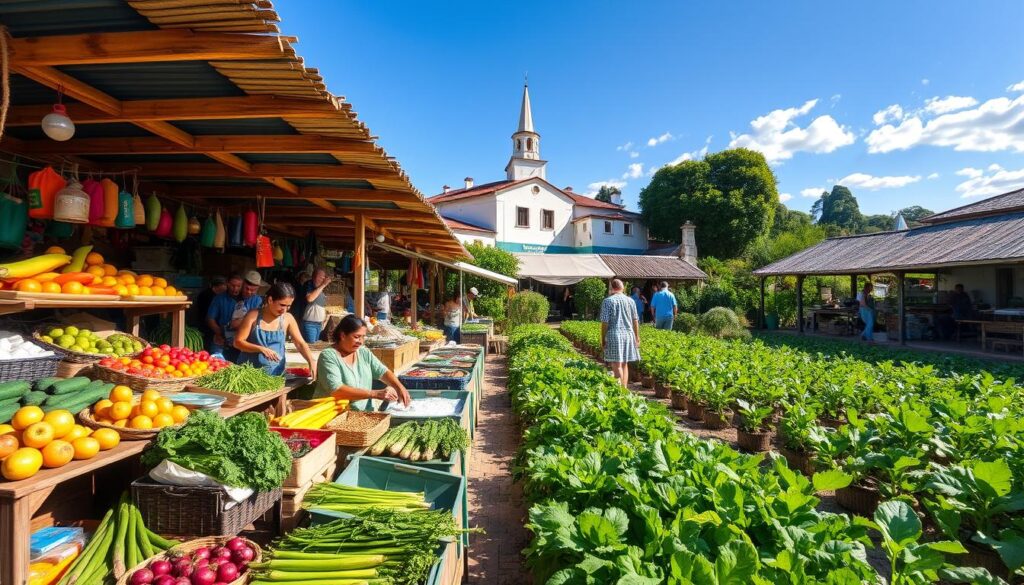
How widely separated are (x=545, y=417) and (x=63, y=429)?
3.14m

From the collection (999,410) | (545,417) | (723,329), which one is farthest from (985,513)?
(723,329)

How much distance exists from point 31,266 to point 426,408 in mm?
3046

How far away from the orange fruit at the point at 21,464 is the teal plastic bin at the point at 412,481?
1385 millimetres

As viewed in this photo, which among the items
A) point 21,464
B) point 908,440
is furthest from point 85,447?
point 908,440

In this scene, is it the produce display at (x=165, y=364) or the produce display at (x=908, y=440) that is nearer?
the produce display at (x=908, y=440)

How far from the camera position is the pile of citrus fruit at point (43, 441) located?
2139 millimetres

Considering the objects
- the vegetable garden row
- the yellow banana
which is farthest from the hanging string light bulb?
the vegetable garden row

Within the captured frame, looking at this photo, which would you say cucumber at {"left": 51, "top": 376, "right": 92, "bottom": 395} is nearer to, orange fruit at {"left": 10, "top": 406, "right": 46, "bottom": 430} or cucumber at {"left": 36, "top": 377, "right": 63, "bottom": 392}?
cucumber at {"left": 36, "top": 377, "right": 63, "bottom": 392}

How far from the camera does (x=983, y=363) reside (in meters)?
9.69

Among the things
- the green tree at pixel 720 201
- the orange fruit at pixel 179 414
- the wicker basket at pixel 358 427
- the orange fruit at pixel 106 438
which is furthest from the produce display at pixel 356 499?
the green tree at pixel 720 201

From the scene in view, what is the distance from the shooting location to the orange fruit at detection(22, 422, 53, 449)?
2285 millimetres

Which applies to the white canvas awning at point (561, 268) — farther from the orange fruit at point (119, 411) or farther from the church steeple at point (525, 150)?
the orange fruit at point (119, 411)

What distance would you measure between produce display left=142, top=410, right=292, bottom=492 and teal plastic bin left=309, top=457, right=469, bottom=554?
0.57 m

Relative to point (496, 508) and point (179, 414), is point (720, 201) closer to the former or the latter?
point (496, 508)
